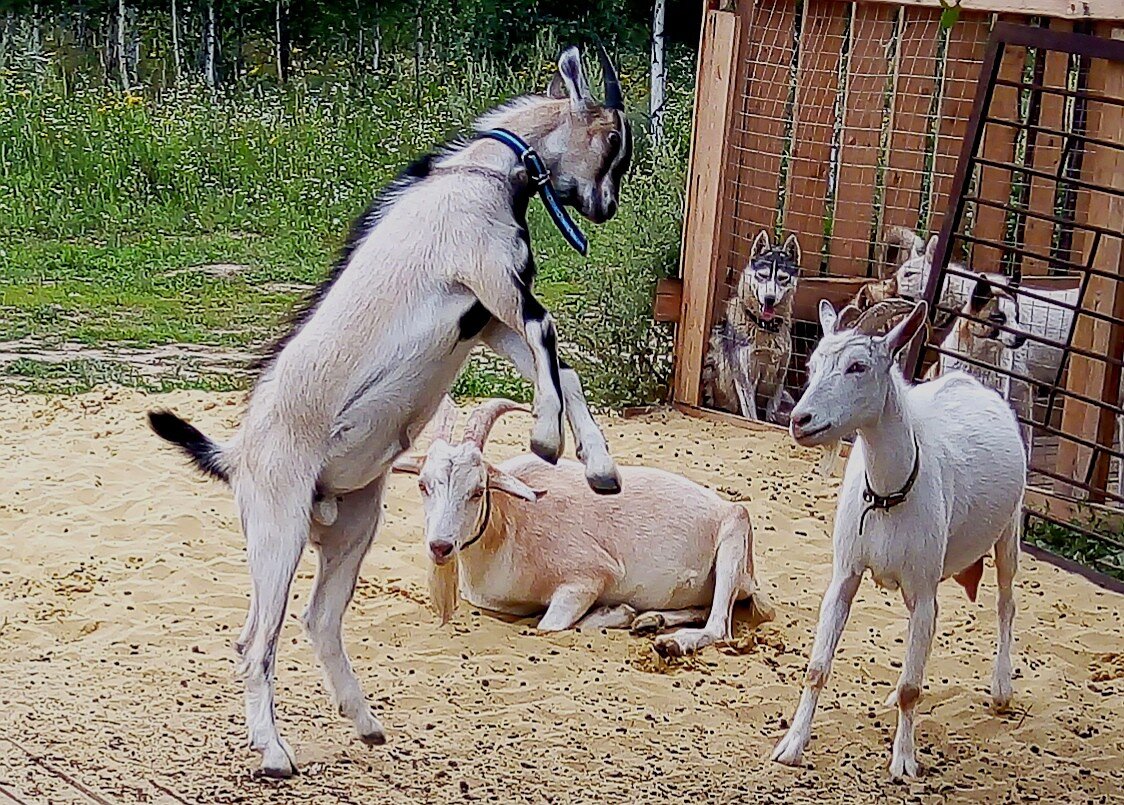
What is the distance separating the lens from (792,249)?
9.05m

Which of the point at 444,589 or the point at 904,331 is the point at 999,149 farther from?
the point at 904,331

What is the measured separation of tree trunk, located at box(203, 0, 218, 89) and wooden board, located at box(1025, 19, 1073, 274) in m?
10.7

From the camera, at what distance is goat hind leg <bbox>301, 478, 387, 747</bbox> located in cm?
485

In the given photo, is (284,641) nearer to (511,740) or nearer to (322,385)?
(511,740)

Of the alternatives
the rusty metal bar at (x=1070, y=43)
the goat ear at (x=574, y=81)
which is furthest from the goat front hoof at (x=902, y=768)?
the rusty metal bar at (x=1070, y=43)

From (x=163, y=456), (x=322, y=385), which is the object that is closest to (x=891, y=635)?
(x=322, y=385)

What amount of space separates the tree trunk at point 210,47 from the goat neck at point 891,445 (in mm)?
13858

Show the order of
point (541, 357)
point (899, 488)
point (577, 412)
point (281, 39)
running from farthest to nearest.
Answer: point (281, 39), point (899, 488), point (577, 412), point (541, 357)

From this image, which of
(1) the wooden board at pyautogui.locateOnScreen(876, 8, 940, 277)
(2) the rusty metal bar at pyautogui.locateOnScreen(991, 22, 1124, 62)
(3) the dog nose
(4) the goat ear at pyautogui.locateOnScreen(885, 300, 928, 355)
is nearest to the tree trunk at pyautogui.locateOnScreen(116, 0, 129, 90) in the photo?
(1) the wooden board at pyautogui.locateOnScreen(876, 8, 940, 277)

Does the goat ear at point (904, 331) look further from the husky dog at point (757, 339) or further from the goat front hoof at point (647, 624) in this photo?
the husky dog at point (757, 339)

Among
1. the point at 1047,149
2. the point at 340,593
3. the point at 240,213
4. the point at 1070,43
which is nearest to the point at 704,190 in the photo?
the point at 1047,149

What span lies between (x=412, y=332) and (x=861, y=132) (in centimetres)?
519

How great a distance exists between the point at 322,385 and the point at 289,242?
9061 millimetres

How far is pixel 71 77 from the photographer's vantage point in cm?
1672
